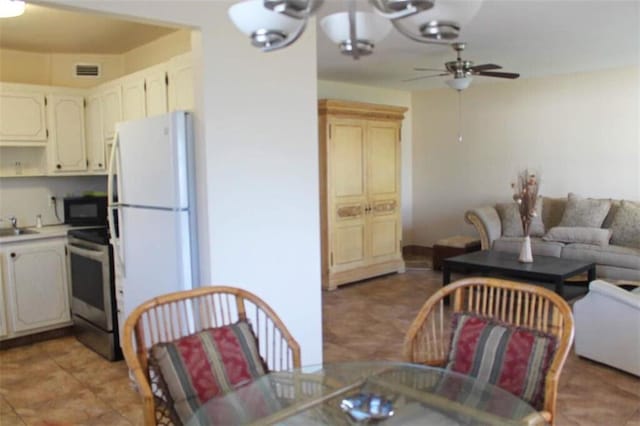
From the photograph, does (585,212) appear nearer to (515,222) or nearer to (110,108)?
(515,222)

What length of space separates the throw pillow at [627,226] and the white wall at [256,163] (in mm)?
3828

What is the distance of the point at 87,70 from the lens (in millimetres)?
4781

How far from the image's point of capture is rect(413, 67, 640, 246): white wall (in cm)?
602

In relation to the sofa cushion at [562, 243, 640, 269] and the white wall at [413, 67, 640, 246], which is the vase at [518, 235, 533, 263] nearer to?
the sofa cushion at [562, 243, 640, 269]

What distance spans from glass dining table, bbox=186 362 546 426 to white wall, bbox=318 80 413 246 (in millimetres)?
5072

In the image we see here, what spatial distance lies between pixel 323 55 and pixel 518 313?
11.9 feet

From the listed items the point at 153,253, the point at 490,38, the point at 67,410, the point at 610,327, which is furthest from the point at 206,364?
the point at 490,38

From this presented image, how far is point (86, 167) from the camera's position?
15.1 ft

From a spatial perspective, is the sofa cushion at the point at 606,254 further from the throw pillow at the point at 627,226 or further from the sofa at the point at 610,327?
the sofa at the point at 610,327

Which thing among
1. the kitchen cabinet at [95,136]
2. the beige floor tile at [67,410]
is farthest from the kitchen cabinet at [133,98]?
the beige floor tile at [67,410]

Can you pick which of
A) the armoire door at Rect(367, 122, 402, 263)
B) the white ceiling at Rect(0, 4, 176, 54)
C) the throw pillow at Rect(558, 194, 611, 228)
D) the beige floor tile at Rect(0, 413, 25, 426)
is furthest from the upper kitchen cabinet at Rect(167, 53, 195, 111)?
the throw pillow at Rect(558, 194, 611, 228)

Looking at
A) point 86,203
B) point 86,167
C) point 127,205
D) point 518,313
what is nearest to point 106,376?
point 127,205

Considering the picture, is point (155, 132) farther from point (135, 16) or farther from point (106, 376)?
point (106, 376)

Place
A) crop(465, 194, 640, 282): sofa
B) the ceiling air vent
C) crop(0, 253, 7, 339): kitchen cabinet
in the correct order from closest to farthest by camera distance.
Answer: crop(0, 253, 7, 339): kitchen cabinet
the ceiling air vent
crop(465, 194, 640, 282): sofa
